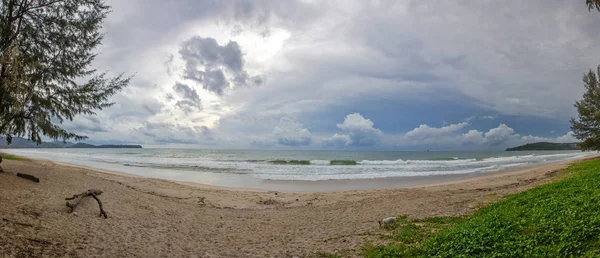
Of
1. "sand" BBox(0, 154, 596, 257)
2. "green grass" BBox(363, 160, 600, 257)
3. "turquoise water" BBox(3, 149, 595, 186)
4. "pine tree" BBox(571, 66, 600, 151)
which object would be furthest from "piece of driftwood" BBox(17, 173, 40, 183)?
"pine tree" BBox(571, 66, 600, 151)

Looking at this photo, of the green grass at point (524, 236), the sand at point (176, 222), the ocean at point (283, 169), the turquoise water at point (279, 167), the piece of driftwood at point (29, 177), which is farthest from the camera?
the turquoise water at point (279, 167)

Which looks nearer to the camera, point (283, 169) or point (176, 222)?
point (176, 222)

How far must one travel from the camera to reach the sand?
25.7 ft

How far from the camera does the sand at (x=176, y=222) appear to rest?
7.83 m

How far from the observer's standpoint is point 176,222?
11.5 m

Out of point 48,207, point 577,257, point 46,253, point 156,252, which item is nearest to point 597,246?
point 577,257

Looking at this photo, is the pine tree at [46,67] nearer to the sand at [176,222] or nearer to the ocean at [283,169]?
the sand at [176,222]

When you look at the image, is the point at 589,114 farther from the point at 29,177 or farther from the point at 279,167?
the point at 29,177

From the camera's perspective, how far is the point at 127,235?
9.10m

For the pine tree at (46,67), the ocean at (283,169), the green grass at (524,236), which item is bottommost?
the ocean at (283,169)

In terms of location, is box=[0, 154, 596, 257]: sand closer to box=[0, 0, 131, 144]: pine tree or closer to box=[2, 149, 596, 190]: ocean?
box=[0, 0, 131, 144]: pine tree

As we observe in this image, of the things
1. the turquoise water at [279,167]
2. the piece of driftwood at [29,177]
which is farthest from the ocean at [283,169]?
the piece of driftwood at [29,177]

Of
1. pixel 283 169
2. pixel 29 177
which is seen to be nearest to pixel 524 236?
pixel 29 177

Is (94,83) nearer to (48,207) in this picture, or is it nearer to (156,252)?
(48,207)
